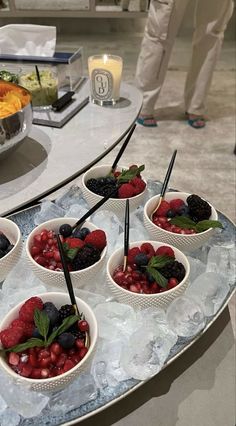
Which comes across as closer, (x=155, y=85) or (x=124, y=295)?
(x=124, y=295)

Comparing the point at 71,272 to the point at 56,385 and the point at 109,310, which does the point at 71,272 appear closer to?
the point at 109,310

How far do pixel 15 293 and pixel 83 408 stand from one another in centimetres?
26

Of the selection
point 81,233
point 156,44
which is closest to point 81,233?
point 81,233

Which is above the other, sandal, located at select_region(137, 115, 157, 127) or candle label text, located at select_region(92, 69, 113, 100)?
candle label text, located at select_region(92, 69, 113, 100)

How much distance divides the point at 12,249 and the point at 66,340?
0.84ft

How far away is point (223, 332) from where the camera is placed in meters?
1.00

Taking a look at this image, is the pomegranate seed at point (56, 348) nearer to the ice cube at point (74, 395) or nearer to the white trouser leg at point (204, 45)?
the ice cube at point (74, 395)

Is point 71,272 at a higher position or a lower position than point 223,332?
higher

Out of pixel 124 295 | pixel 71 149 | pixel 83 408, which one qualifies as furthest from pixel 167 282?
pixel 71 149

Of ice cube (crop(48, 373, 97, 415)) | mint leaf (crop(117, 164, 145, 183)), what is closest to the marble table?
mint leaf (crop(117, 164, 145, 183))

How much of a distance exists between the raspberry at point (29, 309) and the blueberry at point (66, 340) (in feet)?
0.21

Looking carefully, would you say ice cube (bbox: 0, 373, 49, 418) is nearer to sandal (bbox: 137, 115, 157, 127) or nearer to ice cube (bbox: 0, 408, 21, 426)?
ice cube (bbox: 0, 408, 21, 426)

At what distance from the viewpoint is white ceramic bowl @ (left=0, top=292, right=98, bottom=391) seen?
650 mm

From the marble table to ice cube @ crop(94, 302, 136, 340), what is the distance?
0.36 metres
